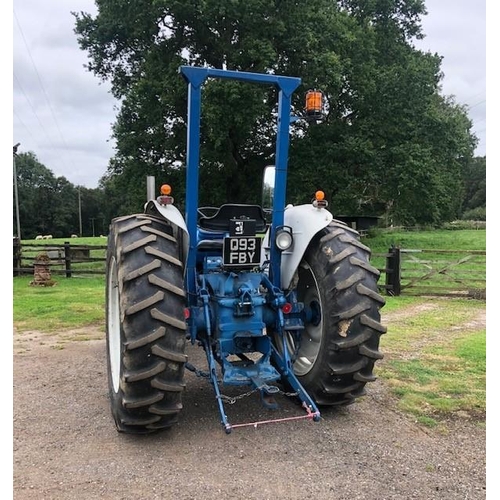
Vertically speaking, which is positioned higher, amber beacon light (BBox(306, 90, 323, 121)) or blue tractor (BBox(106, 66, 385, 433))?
amber beacon light (BBox(306, 90, 323, 121))

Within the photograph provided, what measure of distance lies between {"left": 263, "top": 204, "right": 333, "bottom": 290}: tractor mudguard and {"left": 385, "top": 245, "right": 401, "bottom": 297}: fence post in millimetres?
7076

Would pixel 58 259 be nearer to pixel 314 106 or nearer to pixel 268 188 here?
pixel 268 188

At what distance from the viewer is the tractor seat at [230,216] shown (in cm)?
441

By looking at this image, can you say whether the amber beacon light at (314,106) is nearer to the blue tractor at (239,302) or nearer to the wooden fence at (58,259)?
the blue tractor at (239,302)

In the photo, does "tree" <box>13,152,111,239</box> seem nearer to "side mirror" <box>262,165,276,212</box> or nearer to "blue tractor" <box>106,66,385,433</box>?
"side mirror" <box>262,165,276,212</box>

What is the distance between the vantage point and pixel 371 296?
382 centimetres

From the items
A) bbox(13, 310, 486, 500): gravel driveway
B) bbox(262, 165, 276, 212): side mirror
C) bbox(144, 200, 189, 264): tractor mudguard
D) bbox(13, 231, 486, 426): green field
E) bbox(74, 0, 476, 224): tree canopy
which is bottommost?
bbox(13, 310, 486, 500): gravel driveway

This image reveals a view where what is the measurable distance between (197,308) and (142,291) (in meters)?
0.76

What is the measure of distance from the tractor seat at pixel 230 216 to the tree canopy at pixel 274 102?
33.7 feet

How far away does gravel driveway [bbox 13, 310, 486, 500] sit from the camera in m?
2.87

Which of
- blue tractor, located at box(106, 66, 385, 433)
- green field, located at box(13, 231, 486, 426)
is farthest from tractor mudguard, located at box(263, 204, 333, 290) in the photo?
green field, located at box(13, 231, 486, 426)

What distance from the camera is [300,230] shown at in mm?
4219

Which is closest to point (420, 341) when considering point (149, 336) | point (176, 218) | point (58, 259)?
point (176, 218)

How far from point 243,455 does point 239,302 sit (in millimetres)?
1144
